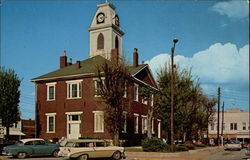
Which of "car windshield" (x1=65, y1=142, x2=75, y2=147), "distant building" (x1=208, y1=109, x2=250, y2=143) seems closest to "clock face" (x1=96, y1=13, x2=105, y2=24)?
"car windshield" (x1=65, y1=142, x2=75, y2=147)

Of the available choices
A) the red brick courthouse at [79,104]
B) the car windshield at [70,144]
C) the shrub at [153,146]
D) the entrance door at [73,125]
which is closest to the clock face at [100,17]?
the red brick courthouse at [79,104]

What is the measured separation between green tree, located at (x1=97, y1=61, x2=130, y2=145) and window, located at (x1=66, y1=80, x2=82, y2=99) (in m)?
7.11

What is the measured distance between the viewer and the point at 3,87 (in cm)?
4147

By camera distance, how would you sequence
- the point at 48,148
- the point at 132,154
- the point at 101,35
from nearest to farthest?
the point at 48,148 < the point at 132,154 < the point at 101,35

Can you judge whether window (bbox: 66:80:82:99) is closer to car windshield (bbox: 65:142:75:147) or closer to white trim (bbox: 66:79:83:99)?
white trim (bbox: 66:79:83:99)

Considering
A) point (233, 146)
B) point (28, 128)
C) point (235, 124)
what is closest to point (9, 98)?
point (233, 146)

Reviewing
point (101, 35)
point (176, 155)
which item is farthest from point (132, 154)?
point (101, 35)

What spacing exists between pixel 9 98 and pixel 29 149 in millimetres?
16629

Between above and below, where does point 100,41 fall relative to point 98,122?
above

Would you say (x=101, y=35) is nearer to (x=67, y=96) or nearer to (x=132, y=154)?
(x=67, y=96)

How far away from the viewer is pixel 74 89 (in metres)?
40.9

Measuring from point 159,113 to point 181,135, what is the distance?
14.8ft

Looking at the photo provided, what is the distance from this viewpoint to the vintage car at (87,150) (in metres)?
23.1

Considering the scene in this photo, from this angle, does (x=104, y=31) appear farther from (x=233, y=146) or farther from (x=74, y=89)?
(x=233, y=146)
